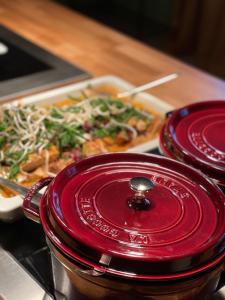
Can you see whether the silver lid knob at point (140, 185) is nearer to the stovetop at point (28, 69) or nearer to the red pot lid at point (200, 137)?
the red pot lid at point (200, 137)

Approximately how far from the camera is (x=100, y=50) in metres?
1.90

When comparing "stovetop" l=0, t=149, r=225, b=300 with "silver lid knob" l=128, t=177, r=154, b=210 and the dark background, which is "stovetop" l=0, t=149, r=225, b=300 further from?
the dark background

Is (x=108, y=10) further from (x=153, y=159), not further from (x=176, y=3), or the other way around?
(x=153, y=159)

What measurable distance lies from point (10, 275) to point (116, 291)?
267 millimetres

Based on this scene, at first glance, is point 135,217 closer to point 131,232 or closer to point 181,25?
point 131,232

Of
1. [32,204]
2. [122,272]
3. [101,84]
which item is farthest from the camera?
[101,84]

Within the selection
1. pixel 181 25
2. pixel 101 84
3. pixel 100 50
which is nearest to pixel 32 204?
pixel 101 84

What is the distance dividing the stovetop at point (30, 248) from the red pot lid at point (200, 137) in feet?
0.73

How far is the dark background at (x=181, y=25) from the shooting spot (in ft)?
13.3

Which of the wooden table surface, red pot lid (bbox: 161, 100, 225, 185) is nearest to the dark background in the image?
the wooden table surface

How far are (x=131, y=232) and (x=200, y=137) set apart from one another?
1.12ft

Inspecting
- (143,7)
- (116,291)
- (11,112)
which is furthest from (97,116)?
(143,7)

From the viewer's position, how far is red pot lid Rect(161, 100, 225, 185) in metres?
0.87

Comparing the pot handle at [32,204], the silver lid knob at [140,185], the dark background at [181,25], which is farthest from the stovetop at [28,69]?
the dark background at [181,25]
